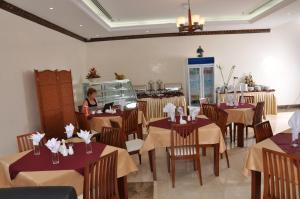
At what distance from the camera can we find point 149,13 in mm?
6062

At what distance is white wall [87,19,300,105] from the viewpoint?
8.24 meters

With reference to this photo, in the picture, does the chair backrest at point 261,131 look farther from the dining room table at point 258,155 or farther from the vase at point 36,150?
the vase at point 36,150

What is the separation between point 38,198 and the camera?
1191 mm

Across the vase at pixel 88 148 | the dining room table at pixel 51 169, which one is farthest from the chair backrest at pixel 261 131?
the vase at pixel 88 148

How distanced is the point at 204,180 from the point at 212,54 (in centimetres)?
546

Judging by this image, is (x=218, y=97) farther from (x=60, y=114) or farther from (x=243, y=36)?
(x=60, y=114)

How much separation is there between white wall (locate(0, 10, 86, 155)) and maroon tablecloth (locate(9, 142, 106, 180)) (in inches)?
54.3

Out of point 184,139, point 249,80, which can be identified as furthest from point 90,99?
point 249,80

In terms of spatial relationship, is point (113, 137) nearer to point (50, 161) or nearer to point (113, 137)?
point (113, 137)

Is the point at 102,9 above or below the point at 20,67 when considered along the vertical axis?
above

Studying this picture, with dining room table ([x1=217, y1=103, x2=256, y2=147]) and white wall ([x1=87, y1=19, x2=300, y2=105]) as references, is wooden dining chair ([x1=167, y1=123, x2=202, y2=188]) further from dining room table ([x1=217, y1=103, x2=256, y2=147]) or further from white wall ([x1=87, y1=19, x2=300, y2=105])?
white wall ([x1=87, y1=19, x2=300, y2=105])

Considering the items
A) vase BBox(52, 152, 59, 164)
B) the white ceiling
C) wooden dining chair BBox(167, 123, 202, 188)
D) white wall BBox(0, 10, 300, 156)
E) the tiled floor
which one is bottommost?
the tiled floor

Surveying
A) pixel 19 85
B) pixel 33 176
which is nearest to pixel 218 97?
pixel 19 85

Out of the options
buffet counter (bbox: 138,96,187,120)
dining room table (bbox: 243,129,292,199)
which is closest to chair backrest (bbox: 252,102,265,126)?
dining room table (bbox: 243,129,292,199)
